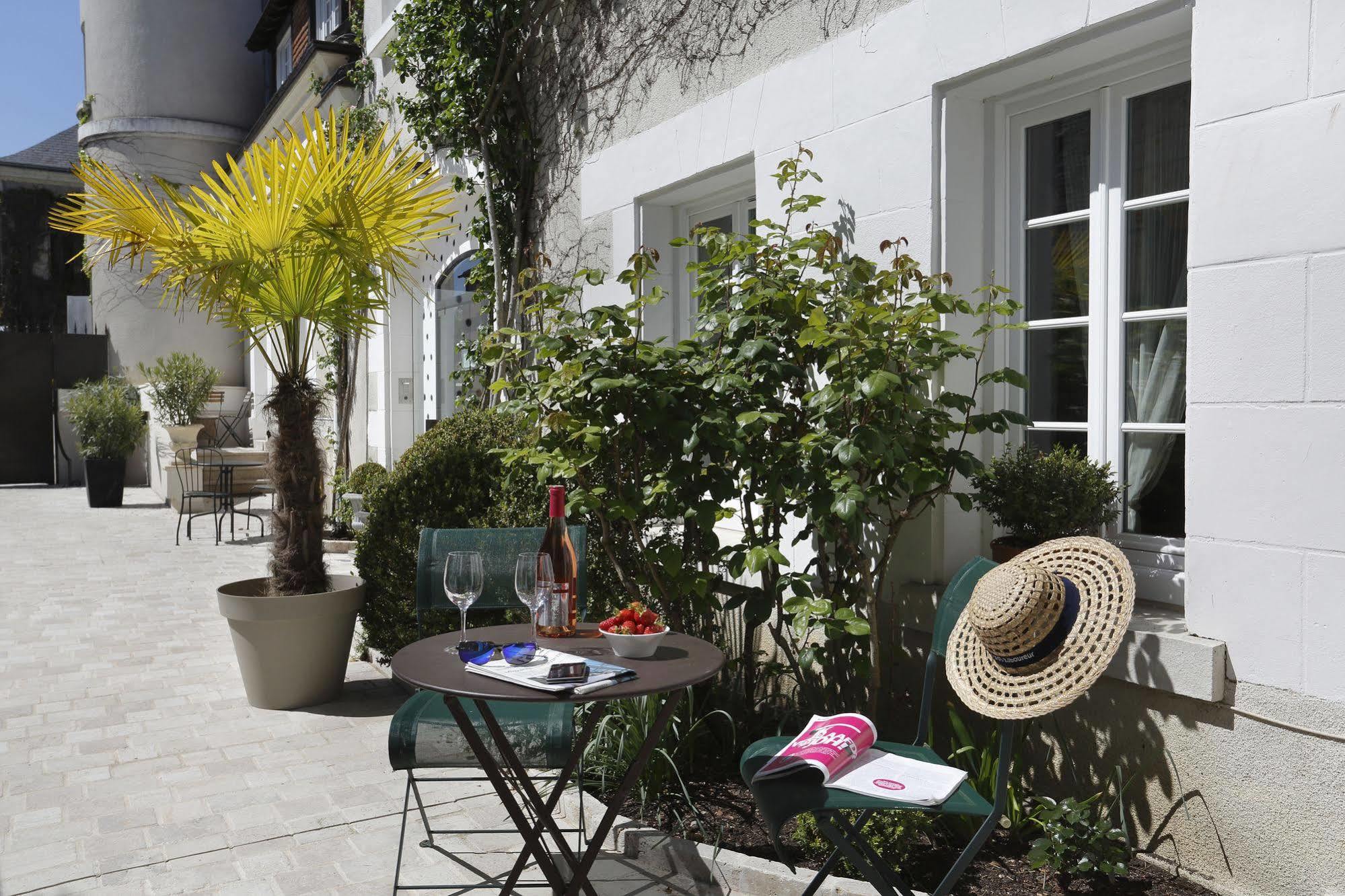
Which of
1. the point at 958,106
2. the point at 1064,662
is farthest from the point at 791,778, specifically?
the point at 958,106

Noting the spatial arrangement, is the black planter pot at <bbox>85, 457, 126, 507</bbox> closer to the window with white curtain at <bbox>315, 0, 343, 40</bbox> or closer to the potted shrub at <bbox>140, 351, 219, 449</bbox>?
the potted shrub at <bbox>140, 351, 219, 449</bbox>

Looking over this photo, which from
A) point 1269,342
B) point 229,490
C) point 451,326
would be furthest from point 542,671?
point 229,490

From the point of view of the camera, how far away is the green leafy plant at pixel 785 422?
3053 mm

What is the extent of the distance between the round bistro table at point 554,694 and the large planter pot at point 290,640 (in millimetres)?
2049

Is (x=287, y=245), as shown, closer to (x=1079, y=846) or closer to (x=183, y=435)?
(x=1079, y=846)

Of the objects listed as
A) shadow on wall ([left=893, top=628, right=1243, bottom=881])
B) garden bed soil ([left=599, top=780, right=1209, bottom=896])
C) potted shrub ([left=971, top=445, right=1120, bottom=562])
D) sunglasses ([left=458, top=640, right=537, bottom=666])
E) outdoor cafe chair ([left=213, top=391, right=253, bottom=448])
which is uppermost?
outdoor cafe chair ([left=213, top=391, right=253, bottom=448])

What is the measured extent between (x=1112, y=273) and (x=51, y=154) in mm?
25193

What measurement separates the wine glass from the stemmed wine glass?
138 mm

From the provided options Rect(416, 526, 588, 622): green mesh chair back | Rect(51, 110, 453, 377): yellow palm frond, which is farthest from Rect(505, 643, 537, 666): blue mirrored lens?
Rect(51, 110, 453, 377): yellow palm frond

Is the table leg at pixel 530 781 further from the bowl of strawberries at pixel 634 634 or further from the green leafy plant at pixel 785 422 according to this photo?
the green leafy plant at pixel 785 422

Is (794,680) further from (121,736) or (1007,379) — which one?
(121,736)

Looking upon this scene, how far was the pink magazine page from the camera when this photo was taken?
85.9 inches

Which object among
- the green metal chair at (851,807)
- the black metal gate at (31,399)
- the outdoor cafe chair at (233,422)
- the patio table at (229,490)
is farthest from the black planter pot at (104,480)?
the green metal chair at (851,807)

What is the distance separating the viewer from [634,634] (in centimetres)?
253
